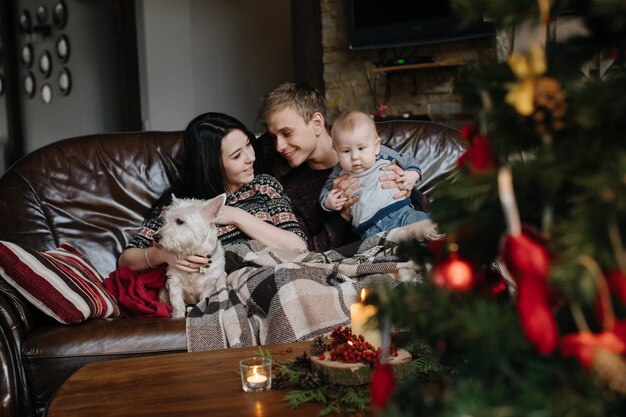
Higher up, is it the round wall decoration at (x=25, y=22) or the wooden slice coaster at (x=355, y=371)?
the round wall decoration at (x=25, y=22)

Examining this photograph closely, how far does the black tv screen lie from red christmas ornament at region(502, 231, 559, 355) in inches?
182

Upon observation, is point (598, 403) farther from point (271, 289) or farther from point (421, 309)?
point (271, 289)

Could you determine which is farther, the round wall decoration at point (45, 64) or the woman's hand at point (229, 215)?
the round wall decoration at point (45, 64)

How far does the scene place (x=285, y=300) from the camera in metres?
2.24

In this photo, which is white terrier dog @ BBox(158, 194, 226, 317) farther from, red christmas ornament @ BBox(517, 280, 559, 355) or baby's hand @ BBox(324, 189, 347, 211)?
red christmas ornament @ BBox(517, 280, 559, 355)

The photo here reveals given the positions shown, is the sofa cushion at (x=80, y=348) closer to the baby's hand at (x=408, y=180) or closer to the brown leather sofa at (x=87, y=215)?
the brown leather sofa at (x=87, y=215)

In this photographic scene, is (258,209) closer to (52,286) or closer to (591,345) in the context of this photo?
(52,286)

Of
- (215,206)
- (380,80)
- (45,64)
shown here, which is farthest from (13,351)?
(45,64)

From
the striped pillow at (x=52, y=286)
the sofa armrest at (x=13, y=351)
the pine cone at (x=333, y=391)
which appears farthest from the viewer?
the striped pillow at (x=52, y=286)

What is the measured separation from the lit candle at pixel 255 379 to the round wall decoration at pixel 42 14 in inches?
330

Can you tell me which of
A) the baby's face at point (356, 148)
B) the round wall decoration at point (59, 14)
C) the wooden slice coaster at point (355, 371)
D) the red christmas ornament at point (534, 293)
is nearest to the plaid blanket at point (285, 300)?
the baby's face at point (356, 148)

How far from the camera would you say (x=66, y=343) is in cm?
221

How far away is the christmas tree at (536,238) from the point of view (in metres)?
0.58

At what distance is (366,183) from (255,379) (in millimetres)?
1470
